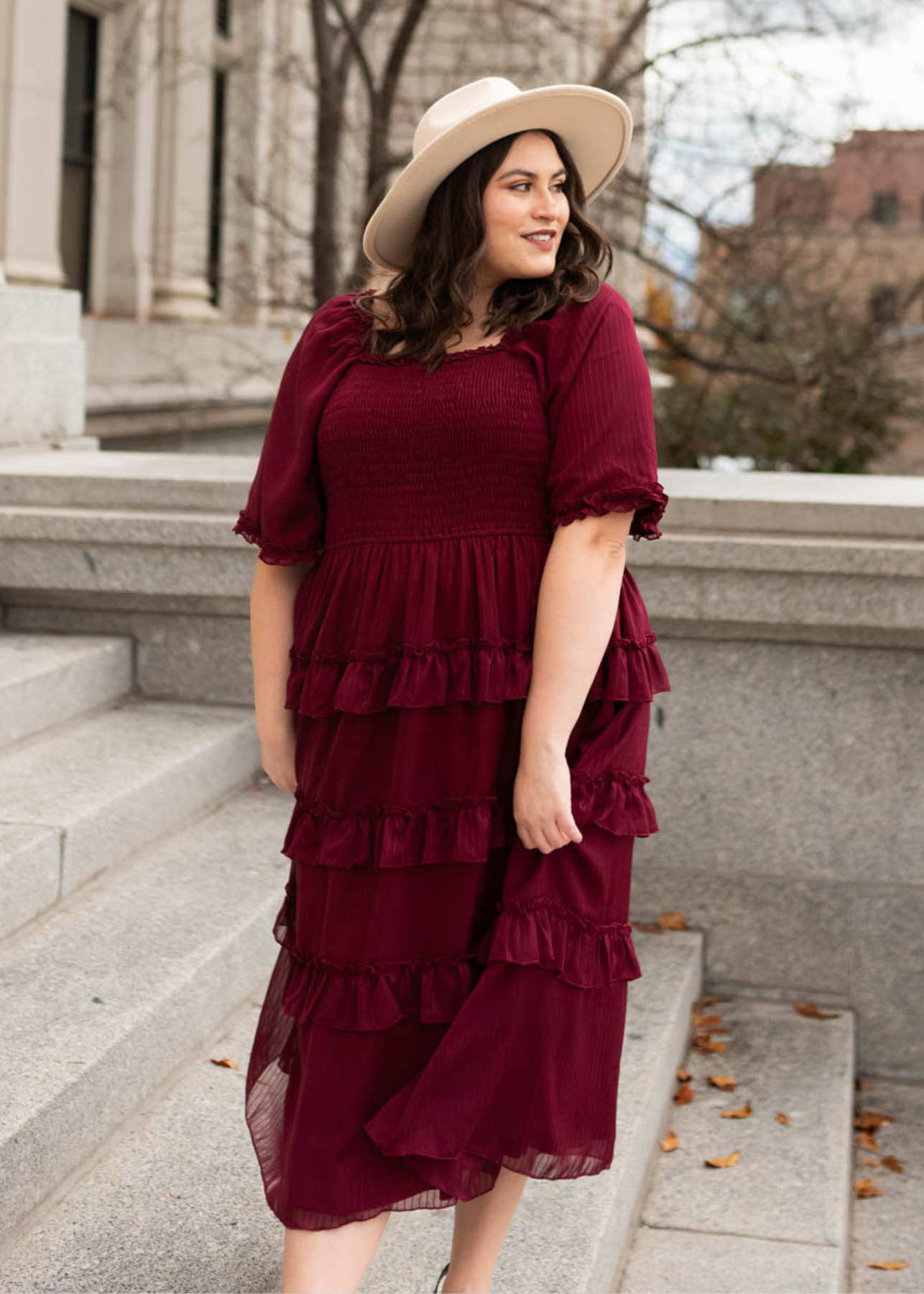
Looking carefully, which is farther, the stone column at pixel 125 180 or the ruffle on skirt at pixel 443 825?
the stone column at pixel 125 180

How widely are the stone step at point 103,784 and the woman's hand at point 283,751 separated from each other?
91 cm

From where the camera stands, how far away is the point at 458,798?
89.4 inches

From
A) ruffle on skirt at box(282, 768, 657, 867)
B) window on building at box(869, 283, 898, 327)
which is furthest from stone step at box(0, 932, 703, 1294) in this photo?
window on building at box(869, 283, 898, 327)

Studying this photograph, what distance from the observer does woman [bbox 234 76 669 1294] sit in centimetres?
223

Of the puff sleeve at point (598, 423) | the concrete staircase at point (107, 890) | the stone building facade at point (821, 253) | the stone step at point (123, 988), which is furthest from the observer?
the stone building facade at point (821, 253)

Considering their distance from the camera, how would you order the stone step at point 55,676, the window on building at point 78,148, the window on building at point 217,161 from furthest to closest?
the window on building at point 217,161, the window on building at point 78,148, the stone step at point 55,676

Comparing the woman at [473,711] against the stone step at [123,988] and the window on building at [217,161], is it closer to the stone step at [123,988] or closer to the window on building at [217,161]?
the stone step at [123,988]

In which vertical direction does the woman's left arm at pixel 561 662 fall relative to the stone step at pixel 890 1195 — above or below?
above

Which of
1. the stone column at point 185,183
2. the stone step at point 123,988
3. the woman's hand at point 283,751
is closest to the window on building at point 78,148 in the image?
the stone column at point 185,183

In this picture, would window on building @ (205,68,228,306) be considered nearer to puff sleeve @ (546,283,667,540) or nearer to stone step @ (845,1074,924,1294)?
stone step @ (845,1074,924,1294)

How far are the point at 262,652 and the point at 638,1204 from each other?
161 centimetres

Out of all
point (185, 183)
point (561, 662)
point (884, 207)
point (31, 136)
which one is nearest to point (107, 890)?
point (561, 662)

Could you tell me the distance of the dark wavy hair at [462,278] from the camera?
2287mm

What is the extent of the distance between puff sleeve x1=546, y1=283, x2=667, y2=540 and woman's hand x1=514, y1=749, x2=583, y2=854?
36 cm
